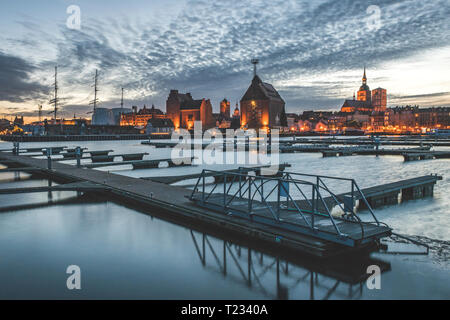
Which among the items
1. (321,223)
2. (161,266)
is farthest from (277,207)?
(161,266)

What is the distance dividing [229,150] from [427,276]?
56.9 meters

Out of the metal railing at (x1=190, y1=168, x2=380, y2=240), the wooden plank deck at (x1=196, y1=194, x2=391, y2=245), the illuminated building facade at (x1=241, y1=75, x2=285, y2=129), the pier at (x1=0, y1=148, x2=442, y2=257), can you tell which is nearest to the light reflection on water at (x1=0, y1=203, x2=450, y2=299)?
the pier at (x1=0, y1=148, x2=442, y2=257)

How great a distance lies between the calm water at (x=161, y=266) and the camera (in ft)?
24.0

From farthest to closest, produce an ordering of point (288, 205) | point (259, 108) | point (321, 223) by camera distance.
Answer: point (259, 108) → point (288, 205) → point (321, 223)

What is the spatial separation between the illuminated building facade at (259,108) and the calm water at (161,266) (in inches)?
7042

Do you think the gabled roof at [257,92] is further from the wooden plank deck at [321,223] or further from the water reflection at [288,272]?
the water reflection at [288,272]

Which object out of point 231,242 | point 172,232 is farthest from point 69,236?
point 231,242

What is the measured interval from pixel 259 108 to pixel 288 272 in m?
188

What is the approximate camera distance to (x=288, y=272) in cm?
821

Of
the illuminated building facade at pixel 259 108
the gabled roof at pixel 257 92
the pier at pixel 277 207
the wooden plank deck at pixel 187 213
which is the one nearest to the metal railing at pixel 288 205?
the pier at pixel 277 207

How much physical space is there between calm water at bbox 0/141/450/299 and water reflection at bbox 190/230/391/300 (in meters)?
0.02

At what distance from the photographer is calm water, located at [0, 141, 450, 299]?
731 centimetres

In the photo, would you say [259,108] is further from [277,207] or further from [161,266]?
[161,266]
